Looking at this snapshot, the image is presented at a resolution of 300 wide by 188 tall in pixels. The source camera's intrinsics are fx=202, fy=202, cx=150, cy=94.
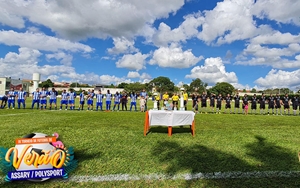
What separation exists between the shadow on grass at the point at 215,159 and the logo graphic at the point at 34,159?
232 centimetres

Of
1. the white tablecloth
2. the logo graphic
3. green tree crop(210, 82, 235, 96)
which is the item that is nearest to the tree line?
green tree crop(210, 82, 235, 96)

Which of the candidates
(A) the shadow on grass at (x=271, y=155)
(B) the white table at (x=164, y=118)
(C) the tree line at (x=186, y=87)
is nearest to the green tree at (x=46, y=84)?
(C) the tree line at (x=186, y=87)

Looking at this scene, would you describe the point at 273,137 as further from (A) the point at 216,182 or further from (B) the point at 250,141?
(A) the point at 216,182

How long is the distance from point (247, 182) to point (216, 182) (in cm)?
63

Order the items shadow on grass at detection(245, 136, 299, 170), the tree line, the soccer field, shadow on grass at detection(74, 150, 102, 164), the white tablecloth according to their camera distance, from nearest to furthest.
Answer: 1. the soccer field
2. shadow on grass at detection(245, 136, 299, 170)
3. shadow on grass at detection(74, 150, 102, 164)
4. the white tablecloth
5. the tree line

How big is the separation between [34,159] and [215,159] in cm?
415

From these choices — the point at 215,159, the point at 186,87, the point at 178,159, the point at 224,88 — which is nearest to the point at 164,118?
the point at 178,159

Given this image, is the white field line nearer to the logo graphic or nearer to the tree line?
A: the logo graphic

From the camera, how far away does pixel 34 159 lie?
11.3 feet

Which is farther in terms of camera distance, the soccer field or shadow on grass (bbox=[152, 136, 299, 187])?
shadow on grass (bbox=[152, 136, 299, 187])

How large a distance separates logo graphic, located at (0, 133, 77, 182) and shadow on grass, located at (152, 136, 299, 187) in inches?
91.3

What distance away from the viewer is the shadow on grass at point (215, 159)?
15.1 ft

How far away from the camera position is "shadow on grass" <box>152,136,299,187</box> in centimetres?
459

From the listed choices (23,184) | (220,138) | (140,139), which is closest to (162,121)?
Result: (140,139)
